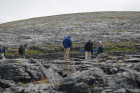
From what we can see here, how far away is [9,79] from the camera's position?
1491cm

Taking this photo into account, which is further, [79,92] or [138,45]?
[138,45]

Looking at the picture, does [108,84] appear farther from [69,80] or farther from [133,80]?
[69,80]

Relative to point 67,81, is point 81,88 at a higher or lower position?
lower

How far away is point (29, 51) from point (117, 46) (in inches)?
998

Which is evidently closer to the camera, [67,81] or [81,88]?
[81,88]

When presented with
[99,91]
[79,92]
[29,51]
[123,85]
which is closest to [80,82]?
[79,92]

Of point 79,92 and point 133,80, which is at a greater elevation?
point 133,80

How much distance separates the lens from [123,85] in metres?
11.8

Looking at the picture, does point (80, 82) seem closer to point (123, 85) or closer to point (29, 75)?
point (123, 85)

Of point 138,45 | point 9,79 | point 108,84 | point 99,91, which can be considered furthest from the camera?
point 138,45

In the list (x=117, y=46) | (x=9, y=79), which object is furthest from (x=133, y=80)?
(x=117, y=46)

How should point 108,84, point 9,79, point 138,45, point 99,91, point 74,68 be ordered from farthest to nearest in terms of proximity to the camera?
point 138,45, point 74,68, point 9,79, point 108,84, point 99,91

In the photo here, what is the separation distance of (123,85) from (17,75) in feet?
32.3

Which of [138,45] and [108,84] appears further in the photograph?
[138,45]
